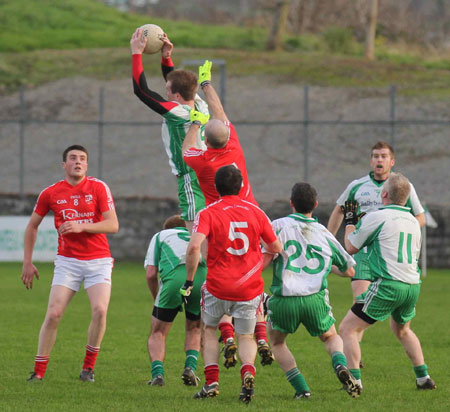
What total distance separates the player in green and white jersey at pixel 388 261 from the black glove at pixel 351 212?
6.13ft

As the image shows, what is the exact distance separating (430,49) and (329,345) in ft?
120

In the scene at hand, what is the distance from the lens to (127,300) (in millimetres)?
15703

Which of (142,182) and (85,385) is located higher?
(85,385)

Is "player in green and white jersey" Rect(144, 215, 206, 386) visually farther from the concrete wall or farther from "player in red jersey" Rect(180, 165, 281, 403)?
the concrete wall

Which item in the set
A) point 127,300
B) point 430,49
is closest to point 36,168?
point 127,300

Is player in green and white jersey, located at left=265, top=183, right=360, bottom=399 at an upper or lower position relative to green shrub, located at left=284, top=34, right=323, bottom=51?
upper

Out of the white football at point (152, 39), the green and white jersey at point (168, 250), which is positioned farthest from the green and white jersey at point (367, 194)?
the white football at point (152, 39)

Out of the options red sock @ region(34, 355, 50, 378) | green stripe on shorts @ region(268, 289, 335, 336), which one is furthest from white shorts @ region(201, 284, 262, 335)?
red sock @ region(34, 355, 50, 378)

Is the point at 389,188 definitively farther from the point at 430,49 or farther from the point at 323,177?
the point at 430,49

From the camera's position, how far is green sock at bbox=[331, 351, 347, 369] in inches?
292

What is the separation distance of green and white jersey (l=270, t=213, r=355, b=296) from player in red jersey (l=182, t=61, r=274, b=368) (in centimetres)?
59

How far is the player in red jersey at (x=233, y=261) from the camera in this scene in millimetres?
7359

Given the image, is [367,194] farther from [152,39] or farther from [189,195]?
[152,39]

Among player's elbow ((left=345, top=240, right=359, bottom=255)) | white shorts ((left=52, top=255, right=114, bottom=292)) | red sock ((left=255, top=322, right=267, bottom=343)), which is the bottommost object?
red sock ((left=255, top=322, right=267, bottom=343))
